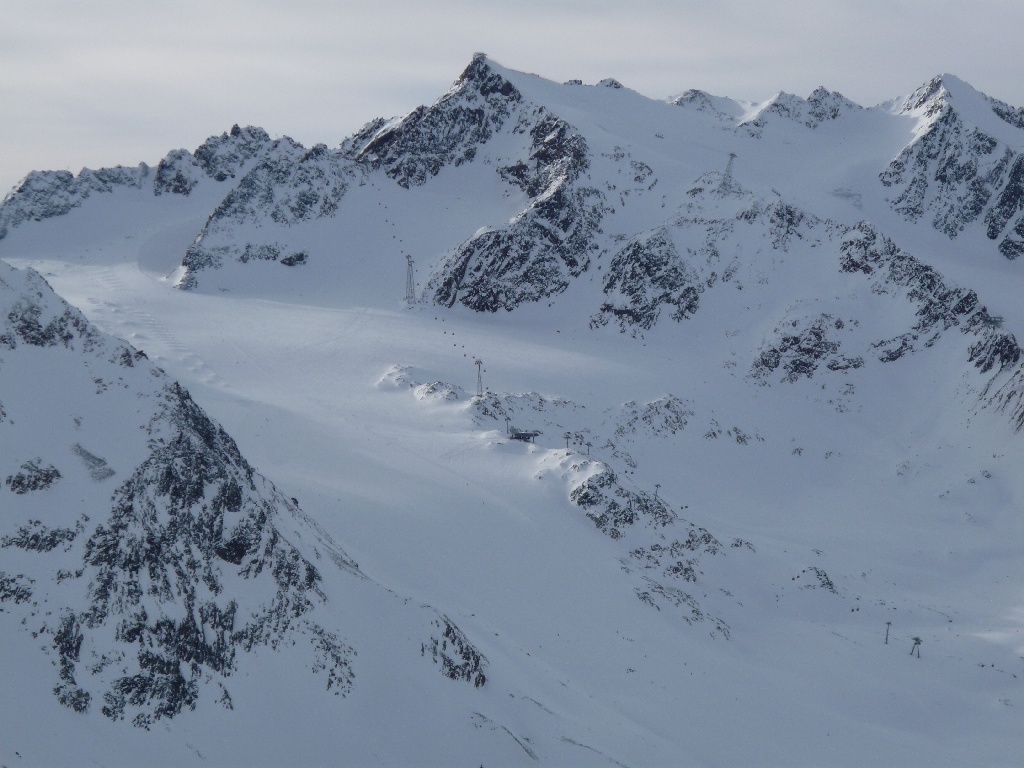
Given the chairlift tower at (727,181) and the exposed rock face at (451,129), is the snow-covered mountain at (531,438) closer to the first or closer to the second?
the exposed rock face at (451,129)

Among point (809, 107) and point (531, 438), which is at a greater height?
point (809, 107)

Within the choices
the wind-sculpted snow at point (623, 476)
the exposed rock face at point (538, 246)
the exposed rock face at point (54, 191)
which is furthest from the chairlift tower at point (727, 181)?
the exposed rock face at point (54, 191)

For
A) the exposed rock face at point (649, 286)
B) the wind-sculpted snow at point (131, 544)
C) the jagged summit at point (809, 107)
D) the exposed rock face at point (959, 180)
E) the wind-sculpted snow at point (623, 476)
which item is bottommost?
the wind-sculpted snow at point (623, 476)

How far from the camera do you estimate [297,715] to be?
2495 centimetres

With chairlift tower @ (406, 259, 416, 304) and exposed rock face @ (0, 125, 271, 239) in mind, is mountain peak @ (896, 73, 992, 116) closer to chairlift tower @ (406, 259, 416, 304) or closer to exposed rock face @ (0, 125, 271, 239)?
chairlift tower @ (406, 259, 416, 304)

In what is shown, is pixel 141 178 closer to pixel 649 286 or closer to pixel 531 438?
pixel 649 286

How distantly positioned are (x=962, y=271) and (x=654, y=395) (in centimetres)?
5129

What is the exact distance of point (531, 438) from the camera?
6022 cm

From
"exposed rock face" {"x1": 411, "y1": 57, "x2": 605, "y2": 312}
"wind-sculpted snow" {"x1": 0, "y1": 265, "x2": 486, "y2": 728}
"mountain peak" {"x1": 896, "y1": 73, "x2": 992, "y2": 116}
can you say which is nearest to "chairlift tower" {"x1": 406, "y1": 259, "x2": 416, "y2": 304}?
"exposed rock face" {"x1": 411, "y1": 57, "x2": 605, "y2": 312}

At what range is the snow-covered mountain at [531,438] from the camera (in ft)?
80.7

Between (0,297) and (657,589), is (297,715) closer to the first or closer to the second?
(0,297)

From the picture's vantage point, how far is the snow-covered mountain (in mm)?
24594

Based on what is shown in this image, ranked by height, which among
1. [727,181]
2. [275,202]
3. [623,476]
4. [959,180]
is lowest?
[623,476]

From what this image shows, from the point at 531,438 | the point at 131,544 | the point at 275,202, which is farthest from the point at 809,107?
the point at 131,544
